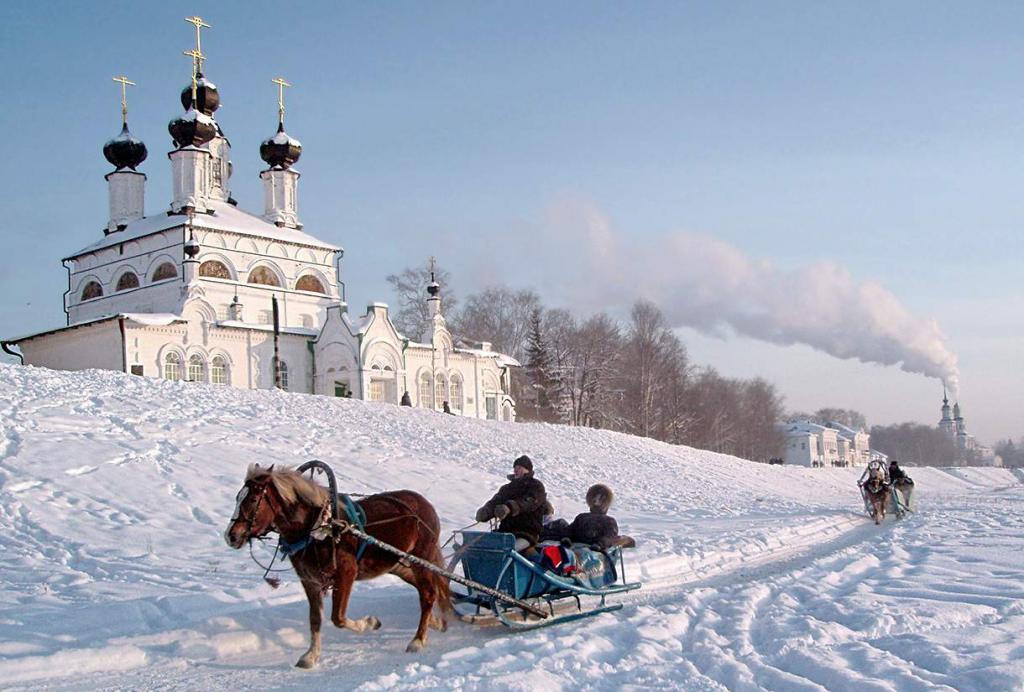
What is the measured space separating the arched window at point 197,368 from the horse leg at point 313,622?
1253 inches

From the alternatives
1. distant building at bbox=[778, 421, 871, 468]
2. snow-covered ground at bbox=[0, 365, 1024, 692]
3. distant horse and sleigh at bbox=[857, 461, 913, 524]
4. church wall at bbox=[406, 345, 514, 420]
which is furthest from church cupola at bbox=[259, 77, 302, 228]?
distant building at bbox=[778, 421, 871, 468]

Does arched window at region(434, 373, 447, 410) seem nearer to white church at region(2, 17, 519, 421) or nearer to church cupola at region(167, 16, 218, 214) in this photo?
white church at region(2, 17, 519, 421)

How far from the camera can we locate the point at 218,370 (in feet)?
128

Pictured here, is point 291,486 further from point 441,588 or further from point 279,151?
point 279,151

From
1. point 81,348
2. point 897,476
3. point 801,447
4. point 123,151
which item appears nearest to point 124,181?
point 123,151

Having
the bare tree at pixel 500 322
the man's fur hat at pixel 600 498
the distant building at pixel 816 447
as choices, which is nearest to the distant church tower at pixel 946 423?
the distant building at pixel 816 447

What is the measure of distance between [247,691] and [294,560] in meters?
1.14

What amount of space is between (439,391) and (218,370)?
37.3ft

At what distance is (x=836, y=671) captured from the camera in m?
6.77

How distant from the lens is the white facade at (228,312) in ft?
126

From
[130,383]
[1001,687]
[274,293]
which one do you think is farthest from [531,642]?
[274,293]

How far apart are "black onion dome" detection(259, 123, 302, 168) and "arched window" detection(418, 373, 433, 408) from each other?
1372 centimetres

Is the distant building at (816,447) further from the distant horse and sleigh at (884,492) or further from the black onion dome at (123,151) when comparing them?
the distant horse and sleigh at (884,492)

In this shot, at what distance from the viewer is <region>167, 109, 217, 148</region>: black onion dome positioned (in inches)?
1773
